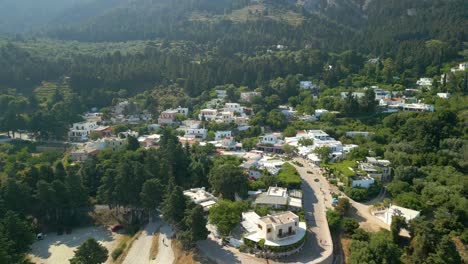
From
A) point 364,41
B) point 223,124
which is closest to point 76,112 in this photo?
point 223,124

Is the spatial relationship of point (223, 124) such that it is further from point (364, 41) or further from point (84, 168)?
point (364, 41)

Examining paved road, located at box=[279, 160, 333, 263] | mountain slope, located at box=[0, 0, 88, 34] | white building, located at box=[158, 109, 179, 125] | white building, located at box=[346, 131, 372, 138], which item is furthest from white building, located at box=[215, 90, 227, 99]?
mountain slope, located at box=[0, 0, 88, 34]

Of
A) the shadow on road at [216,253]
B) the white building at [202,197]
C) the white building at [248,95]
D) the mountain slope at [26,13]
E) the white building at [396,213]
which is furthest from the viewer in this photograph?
the mountain slope at [26,13]

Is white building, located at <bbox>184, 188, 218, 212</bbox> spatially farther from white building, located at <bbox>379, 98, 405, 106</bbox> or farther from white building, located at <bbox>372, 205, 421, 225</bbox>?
white building, located at <bbox>379, 98, 405, 106</bbox>

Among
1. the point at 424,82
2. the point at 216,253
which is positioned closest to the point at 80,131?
the point at 216,253

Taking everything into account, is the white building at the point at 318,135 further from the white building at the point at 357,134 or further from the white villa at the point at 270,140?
the white villa at the point at 270,140

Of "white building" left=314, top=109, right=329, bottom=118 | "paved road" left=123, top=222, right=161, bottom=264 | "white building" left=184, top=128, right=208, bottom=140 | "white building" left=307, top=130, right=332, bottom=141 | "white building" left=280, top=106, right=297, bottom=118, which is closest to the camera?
"paved road" left=123, top=222, right=161, bottom=264

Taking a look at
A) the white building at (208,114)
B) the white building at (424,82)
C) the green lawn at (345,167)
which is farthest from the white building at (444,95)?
the white building at (208,114)
